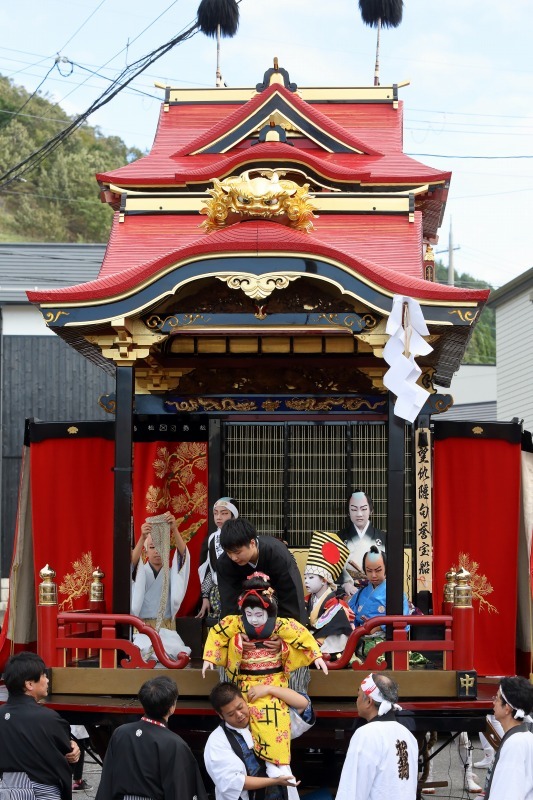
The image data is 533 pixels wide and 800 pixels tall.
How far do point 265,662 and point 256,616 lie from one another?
310 mm

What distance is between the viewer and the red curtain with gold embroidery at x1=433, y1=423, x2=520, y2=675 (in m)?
10.0

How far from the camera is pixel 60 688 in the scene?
783cm

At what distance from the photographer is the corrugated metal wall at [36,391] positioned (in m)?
22.3

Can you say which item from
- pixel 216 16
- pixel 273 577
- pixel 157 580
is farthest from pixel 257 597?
pixel 216 16

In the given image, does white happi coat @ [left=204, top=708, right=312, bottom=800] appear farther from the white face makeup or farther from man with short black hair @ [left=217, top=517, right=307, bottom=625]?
the white face makeup

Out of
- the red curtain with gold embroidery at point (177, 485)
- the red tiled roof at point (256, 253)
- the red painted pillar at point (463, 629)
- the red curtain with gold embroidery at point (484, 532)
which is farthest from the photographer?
the red curtain with gold embroidery at point (177, 485)

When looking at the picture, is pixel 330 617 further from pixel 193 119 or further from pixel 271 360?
pixel 193 119

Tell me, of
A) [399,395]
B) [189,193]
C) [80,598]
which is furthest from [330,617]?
[189,193]

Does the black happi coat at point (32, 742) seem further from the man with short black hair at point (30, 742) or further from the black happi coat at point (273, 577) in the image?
the black happi coat at point (273, 577)

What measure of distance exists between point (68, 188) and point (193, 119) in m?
45.1

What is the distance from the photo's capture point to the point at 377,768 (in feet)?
19.2

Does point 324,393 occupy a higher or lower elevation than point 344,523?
higher

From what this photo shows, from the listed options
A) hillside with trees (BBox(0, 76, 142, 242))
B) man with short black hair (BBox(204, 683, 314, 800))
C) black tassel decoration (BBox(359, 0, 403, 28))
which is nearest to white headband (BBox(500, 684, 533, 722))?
man with short black hair (BBox(204, 683, 314, 800))

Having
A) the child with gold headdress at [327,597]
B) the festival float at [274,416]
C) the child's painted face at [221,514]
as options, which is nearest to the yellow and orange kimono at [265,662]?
the festival float at [274,416]
